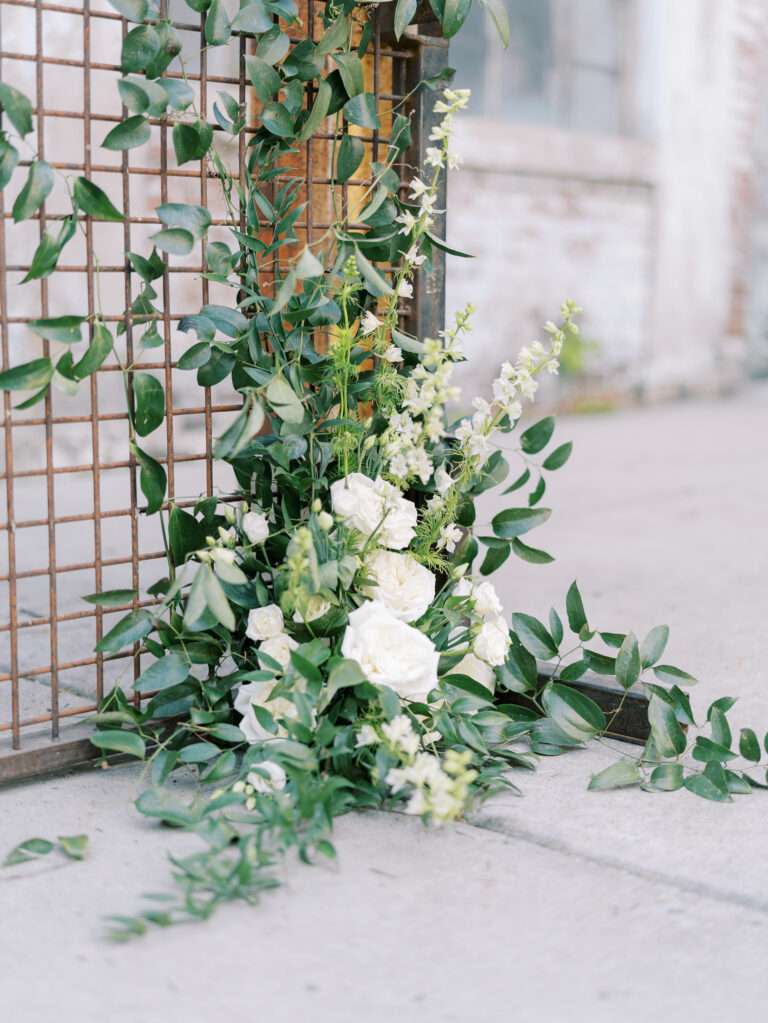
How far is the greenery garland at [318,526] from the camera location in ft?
5.50

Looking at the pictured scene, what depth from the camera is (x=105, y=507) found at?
417 centimetres

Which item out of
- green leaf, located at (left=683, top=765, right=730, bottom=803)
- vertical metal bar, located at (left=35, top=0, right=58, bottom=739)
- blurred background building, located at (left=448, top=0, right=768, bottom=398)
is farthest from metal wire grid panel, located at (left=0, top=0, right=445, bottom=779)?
blurred background building, located at (left=448, top=0, right=768, bottom=398)

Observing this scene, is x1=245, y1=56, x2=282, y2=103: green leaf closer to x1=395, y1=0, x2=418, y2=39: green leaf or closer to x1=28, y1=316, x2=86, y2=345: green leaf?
x1=395, y1=0, x2=418, y2=39: green leaf

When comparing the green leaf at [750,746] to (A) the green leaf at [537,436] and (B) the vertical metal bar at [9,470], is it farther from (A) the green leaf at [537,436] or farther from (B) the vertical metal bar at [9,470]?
(B) the vertical metal bar at [9,470]

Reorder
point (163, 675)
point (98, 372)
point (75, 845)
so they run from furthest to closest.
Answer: point (98, 372) < point (163, 675) < point (75, 845)

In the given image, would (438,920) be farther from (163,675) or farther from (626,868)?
(163,675)

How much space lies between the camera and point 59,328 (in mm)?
1668

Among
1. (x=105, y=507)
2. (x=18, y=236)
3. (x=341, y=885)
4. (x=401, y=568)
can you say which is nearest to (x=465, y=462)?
(x=401, y=568)

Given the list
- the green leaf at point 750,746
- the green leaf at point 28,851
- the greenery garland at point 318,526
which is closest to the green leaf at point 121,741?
the greenery garland at point 318,526

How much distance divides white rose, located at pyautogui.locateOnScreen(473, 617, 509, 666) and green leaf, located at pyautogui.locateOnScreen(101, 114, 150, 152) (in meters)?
0.80

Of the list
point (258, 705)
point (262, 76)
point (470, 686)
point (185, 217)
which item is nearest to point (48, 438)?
point (185, 217)

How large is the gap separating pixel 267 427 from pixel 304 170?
0.42 meters

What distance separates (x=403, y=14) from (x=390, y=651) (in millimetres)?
893

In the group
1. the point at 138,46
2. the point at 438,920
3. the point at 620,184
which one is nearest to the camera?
the point at 438,920
